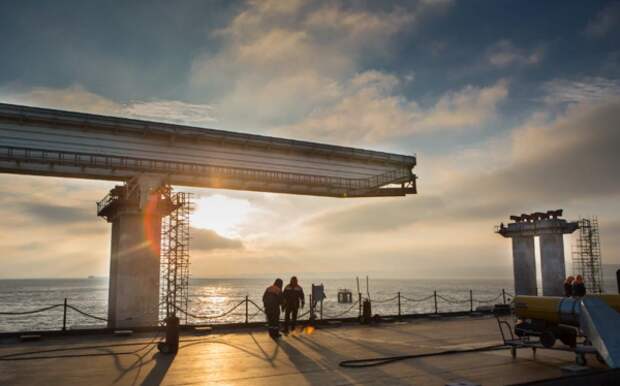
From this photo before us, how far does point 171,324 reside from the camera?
559 inches

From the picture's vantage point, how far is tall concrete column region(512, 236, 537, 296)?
1962 inches

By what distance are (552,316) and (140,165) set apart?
79.8 ft

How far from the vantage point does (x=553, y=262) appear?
47.2m

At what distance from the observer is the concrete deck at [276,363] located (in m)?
10.5

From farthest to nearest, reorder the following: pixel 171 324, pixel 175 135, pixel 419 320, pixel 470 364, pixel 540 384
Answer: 1. pixel 175 135
2. pixel 419 320
3. pixel 171 324
4. pixel 470 364
5. pixel 540 384

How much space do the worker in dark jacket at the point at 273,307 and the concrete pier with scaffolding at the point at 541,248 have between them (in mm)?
36884

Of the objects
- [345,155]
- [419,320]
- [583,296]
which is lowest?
[419,320]

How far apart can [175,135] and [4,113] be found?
9093 mm

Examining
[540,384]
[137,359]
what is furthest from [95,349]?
[540,384]

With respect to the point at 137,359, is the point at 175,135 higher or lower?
higher

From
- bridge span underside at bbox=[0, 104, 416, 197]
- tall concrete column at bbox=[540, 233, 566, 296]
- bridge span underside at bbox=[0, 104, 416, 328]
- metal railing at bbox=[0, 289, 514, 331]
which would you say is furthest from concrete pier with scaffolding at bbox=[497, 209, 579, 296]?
bridge span underside at bbox=[0, 104, 416, 328]

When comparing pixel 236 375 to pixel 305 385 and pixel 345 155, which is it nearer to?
pixel 305 385

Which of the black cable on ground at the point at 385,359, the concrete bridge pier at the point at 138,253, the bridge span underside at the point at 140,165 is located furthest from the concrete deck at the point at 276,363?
the bridge span underside at the point at 140,165

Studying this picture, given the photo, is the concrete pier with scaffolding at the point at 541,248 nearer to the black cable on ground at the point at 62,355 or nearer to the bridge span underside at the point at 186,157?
the bridge span underside at the point at 186,157
